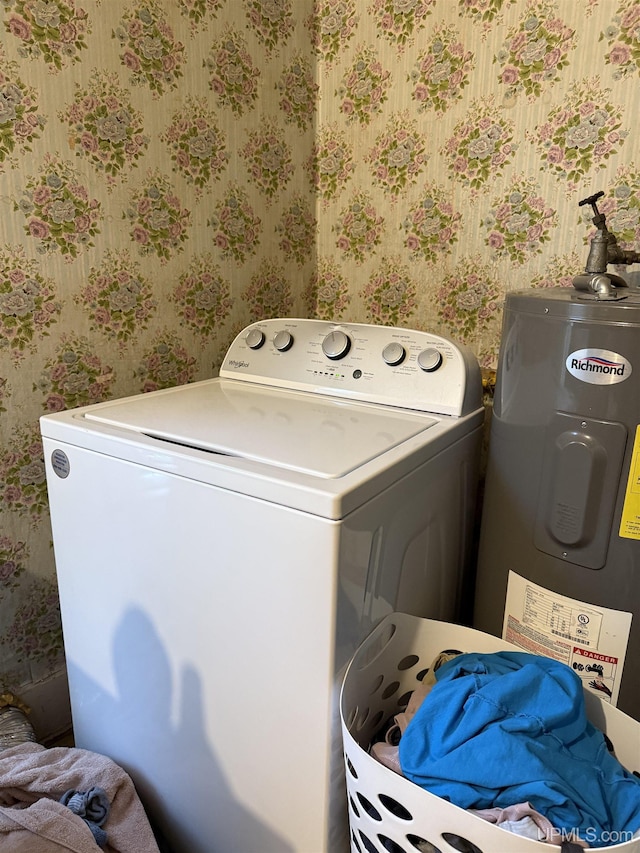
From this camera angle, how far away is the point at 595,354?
0.88 metres

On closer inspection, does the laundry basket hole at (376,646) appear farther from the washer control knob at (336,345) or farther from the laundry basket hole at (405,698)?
the washer control knob at (336,345)

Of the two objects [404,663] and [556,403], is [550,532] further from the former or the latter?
[404,663]

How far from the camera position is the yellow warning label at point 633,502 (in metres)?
0.88

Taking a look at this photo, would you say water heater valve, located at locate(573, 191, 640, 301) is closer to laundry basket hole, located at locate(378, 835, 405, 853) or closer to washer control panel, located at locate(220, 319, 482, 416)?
washer control panel, located at locate(220, 319, 482, 416)

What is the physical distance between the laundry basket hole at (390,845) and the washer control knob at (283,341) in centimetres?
89

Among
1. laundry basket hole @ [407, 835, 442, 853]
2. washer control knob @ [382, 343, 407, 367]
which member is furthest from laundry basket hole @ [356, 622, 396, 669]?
washer control knob @ [382, 343, 407, 367]

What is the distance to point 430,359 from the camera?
3.72 ft

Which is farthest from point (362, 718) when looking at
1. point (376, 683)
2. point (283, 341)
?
point (283, 341)

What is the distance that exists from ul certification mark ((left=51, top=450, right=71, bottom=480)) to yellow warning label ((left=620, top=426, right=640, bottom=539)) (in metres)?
0.88

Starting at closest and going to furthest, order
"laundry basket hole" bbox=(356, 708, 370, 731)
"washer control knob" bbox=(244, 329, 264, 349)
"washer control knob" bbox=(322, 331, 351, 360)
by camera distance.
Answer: "laundry basket hole" bbox=(356, 708, 370, 731)
"washer control knob" bbox=(322, 331, 351, 360)
"washer control knob" bbox=(244, 329, 264, 349)

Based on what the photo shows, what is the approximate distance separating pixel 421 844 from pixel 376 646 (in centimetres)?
24

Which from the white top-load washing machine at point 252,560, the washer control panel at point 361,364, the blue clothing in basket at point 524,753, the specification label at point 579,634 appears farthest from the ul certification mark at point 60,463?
the specification label at point 579,634

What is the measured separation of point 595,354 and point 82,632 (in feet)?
3.22

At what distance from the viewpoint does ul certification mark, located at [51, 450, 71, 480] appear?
101 centimetres
